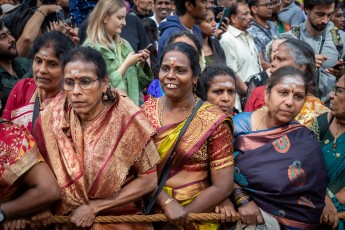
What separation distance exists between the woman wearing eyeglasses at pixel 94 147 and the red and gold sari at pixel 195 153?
8.1 inches

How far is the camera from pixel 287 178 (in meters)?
4.57

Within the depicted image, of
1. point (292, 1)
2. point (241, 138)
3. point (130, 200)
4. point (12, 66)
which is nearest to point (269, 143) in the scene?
point (241, 138)

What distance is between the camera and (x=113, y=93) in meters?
4.41

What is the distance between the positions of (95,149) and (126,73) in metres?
2.24

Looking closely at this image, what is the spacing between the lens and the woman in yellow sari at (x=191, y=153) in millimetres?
4461

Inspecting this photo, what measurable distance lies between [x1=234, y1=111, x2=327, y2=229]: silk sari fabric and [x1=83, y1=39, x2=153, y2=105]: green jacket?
69.2 inches

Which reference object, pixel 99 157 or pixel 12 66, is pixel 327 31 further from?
pixel 99 157

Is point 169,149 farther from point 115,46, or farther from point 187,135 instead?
point 115,46

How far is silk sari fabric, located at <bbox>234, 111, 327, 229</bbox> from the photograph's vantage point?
458 centimetres

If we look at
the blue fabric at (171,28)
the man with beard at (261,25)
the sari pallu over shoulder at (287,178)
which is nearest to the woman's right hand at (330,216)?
the sari pallu over shoulder at (287,178)

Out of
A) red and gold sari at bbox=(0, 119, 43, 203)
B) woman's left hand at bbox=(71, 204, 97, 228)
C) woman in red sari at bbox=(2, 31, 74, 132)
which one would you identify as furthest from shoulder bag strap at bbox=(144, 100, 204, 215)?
woman in red sari at bbox=(2, 31, 74, 132)

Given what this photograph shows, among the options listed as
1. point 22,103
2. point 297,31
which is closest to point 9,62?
point 22,103

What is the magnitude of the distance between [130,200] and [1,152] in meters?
0.85

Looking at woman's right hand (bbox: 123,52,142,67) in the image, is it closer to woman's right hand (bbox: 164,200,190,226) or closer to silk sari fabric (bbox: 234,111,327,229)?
silk sari fabric (bbox: 234,111,327,229)
